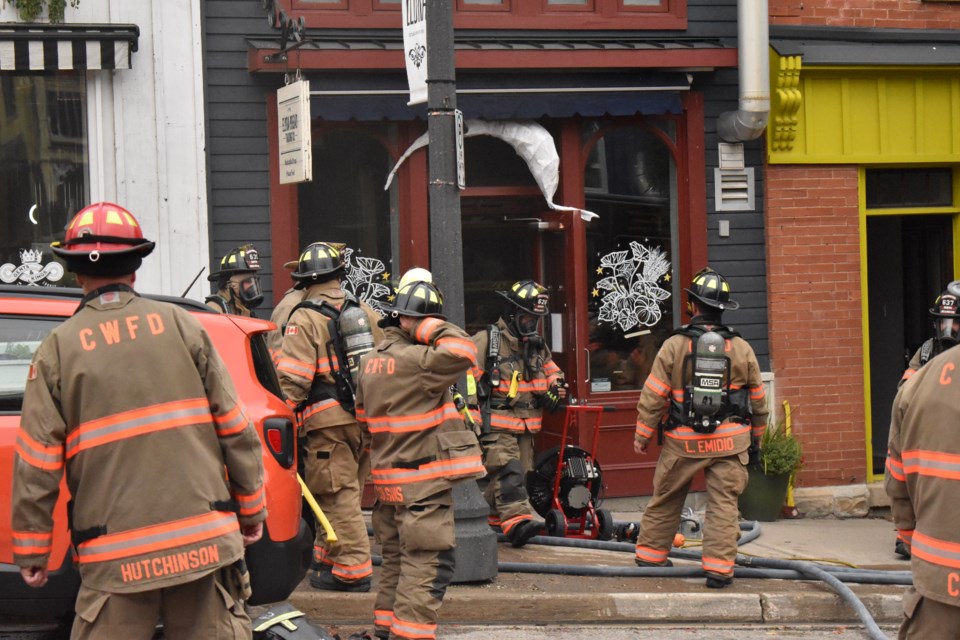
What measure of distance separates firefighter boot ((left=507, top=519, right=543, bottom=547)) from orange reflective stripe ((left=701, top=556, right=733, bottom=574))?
1368mm

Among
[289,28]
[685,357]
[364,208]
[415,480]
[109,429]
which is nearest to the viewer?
[109,429]

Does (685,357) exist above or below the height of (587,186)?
below

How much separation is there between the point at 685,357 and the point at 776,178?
3.54 metres

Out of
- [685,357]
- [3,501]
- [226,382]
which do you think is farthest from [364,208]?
[226,382]

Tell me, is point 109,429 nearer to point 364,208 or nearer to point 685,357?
point 685,357

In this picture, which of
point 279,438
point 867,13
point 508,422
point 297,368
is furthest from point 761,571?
point 867,13

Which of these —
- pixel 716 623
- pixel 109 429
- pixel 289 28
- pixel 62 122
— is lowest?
pixel 716 623

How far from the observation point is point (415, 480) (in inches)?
249

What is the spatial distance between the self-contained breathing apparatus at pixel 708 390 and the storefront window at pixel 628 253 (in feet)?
9.45

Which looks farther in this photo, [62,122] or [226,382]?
[62,122]

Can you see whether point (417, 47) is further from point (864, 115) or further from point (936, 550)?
point (864, 115)

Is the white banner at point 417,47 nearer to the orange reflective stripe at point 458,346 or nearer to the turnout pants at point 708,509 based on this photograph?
the orange reflective stripe at point 458,346

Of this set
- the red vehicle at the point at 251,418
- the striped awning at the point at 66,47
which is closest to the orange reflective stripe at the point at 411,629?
the red vehicle at the point at 251,418

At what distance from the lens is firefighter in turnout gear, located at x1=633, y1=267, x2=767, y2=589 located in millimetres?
8000
